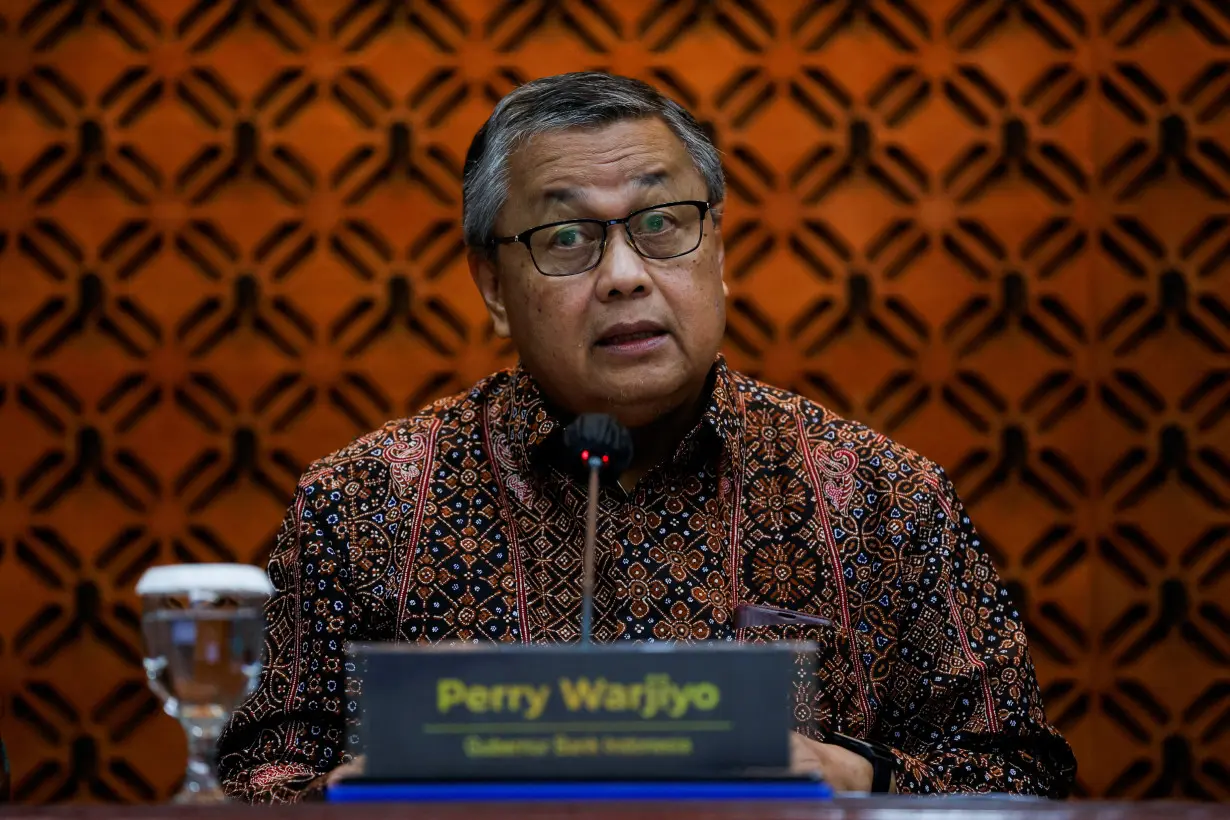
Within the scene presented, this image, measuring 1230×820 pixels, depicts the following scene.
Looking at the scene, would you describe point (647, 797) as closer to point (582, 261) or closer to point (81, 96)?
point (582, 261)

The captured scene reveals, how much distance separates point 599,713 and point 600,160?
107cm

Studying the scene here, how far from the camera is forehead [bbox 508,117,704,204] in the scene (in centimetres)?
198

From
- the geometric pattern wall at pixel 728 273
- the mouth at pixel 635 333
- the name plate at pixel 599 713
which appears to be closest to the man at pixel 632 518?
the mouth at pixel 635 333

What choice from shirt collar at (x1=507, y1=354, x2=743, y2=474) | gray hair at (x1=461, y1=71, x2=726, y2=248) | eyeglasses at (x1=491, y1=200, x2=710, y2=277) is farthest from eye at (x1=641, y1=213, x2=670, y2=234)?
shirt collar at (x1=507, y1=354, x2=743, y2=474)

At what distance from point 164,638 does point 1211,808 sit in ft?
2.56

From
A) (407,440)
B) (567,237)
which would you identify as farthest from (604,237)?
(407,440)

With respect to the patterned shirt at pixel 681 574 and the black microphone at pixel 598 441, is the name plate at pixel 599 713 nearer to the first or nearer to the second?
the black microphone at pixel 598 441

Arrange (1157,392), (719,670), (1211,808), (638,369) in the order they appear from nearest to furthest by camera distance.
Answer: (1211,808) → (719,670) → (638,369) → (1157,392)

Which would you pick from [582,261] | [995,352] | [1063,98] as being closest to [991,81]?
[1063,98]

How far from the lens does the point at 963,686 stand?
1850 millimetres

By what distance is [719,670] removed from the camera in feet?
3.54

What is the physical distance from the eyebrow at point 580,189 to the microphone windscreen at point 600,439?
1.82 ft

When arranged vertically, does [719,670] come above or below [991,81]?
below

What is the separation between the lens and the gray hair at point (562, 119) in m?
2.02
